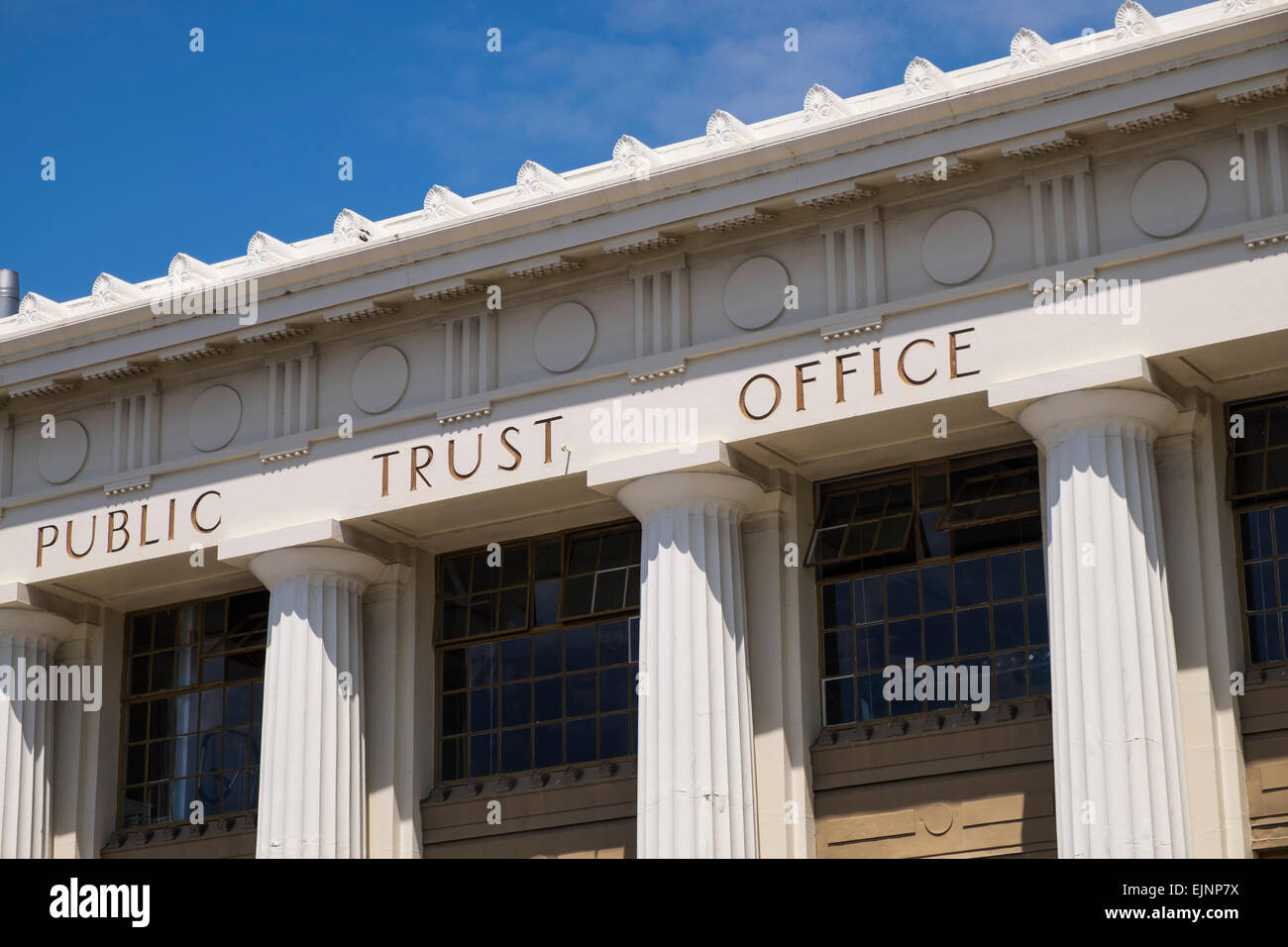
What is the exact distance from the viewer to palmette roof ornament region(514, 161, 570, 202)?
29375mm

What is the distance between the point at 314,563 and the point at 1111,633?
11.4 meters

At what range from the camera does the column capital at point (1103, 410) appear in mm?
25875

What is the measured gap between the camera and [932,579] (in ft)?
93.0

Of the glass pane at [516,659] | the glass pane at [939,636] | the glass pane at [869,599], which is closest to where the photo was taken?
the glass pane at [939,636]

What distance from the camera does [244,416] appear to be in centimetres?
3180

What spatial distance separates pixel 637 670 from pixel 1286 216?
1058 cm

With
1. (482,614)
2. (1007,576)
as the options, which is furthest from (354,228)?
(1007,576)

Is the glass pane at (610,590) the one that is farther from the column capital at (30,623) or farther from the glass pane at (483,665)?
the column capital at (30,623)

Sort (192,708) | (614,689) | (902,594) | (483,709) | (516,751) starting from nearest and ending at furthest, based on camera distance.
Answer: (902,594)
(614,689)
(516,751)
(483,709)
(192,708)

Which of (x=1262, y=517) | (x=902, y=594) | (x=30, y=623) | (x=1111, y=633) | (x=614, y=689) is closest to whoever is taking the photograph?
(x=1111, y=633)

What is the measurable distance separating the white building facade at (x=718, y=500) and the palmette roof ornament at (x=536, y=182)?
13 cm

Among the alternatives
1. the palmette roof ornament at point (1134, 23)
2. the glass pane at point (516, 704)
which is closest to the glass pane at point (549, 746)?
the glass pane at point (516, 704)

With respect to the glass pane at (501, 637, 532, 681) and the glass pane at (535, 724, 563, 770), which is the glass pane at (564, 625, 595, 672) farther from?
the glass pane at (535, 724, 563, 770)

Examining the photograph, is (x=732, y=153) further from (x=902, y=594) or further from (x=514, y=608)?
(x=514, y=608)
